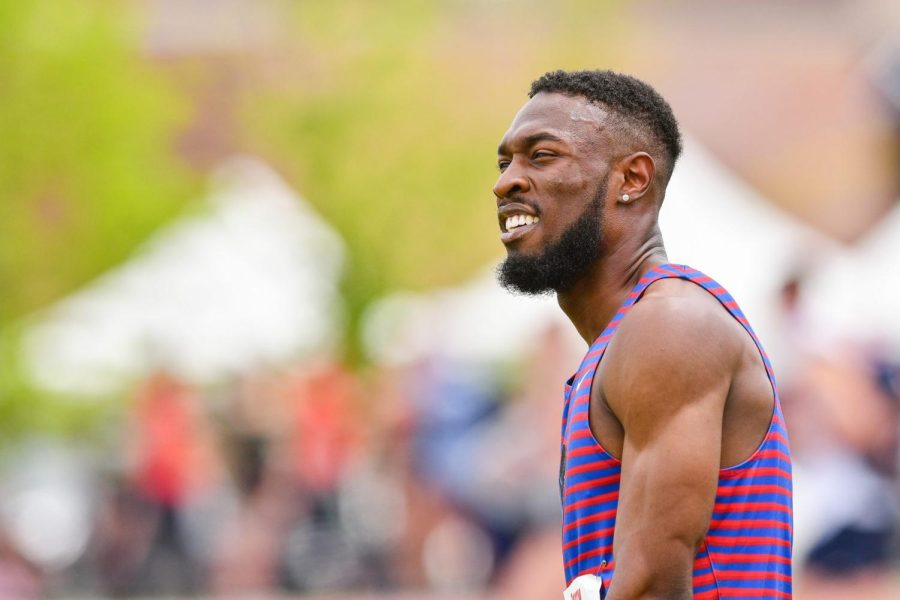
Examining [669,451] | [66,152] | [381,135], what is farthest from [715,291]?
[381,135]

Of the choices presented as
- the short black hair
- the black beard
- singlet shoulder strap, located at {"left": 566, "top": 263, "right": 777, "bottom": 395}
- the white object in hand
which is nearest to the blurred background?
the short black hair

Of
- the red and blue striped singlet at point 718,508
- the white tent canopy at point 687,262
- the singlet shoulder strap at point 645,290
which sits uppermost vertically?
the white tent canopy at point 687,262

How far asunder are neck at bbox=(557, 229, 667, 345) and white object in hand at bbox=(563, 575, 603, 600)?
649 millimetres

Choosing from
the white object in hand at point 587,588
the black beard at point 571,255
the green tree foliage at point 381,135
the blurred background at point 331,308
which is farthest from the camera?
the green tree foliage at point 381,135

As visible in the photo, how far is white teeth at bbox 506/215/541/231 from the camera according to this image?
3943mm

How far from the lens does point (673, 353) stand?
3.40 metres

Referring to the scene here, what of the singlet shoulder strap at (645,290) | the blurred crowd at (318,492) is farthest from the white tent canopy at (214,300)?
the singlet shoulder strap at (645,290)

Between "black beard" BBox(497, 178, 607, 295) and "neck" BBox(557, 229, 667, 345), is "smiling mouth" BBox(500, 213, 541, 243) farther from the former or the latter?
"neck" BBox(557, 229, 667, 345)

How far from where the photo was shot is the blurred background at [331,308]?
11492 millimetres

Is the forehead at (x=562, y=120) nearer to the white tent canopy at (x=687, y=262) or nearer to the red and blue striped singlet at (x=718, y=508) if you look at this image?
the red and blue striped singlet at (x=718, y=508)

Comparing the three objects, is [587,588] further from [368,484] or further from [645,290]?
[368,484]

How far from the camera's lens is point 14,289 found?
16922 mm

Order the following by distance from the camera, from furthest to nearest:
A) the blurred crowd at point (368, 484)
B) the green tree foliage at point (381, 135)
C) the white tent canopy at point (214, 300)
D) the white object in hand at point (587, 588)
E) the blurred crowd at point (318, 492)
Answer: the green tree foliage at point (381, 135) < the white tent canopy at point (214, 300) < the blurred crowd at point (318, 492) < the blurred crowd at point (368, 484) < the white object in hand at point (587, 588)

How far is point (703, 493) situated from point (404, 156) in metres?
16.3
